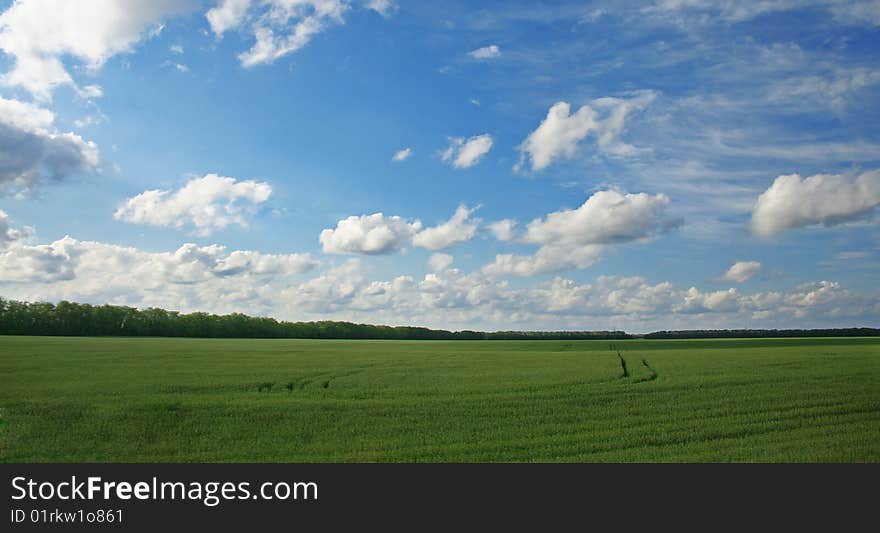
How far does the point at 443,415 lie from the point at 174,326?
402 ft

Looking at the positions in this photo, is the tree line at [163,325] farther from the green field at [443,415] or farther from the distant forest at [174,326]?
the green field at [443,415]

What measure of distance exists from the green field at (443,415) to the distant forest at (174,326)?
98242mm

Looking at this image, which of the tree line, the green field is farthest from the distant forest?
the green field

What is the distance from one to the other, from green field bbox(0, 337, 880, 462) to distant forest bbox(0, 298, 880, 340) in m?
98.2

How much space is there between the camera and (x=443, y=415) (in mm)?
23047

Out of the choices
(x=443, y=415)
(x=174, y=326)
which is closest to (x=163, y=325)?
(x=174, y=326)

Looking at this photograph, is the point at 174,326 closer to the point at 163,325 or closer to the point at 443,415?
the point at 163,325

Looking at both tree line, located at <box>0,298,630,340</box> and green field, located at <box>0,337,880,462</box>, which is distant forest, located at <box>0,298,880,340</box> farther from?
green field, located at <box>0,337,880,462</box>
